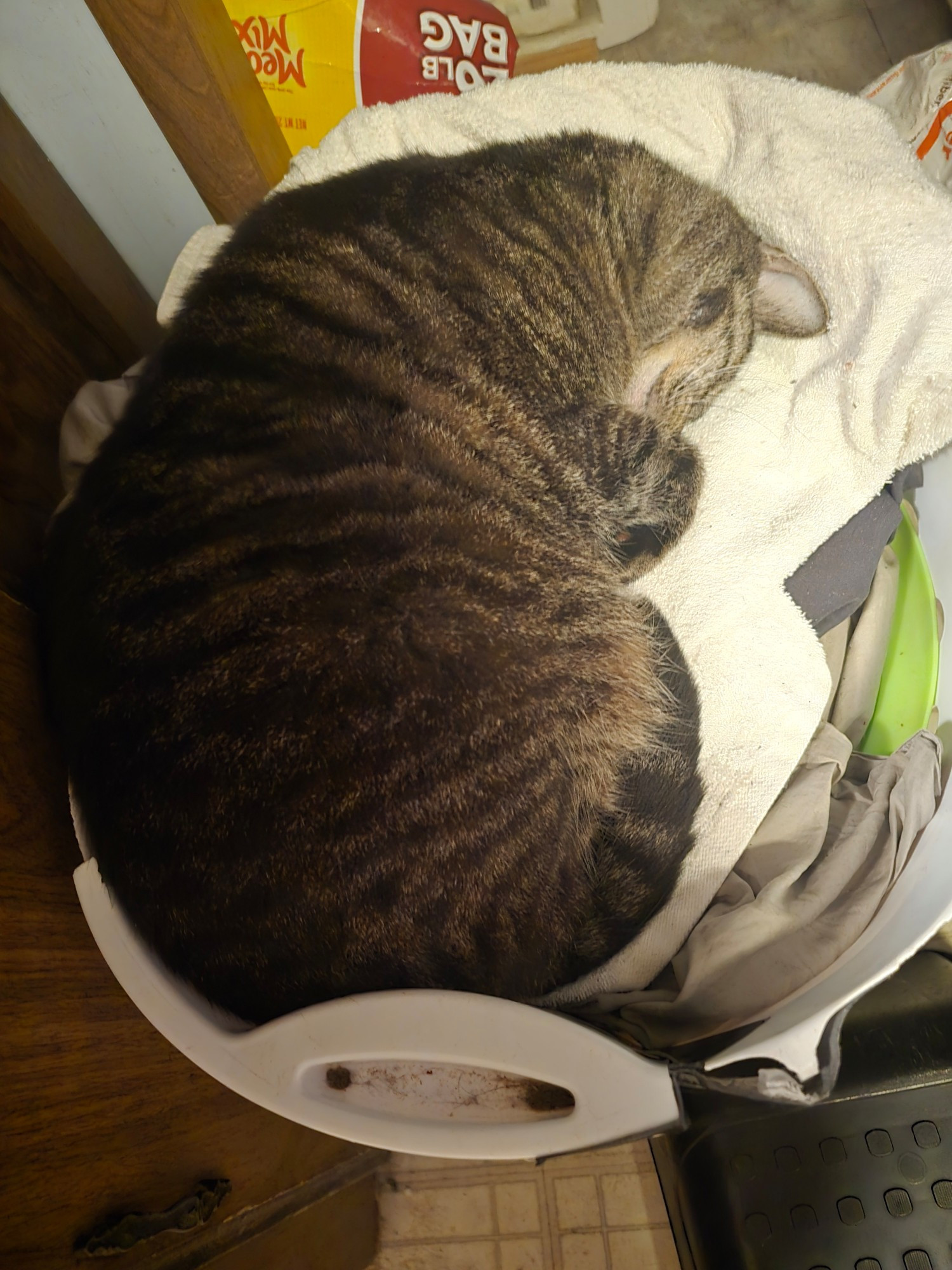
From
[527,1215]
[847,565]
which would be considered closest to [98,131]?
[847,565]

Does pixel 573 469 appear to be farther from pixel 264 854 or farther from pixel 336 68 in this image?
pixel 336 68

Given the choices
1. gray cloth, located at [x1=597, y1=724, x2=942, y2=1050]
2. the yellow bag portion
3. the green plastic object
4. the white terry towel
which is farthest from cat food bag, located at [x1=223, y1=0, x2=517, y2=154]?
gray cloth, located at [x1=597, y1=724, x2=942, y2=1050]

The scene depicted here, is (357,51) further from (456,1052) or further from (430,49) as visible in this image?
(456,1052)

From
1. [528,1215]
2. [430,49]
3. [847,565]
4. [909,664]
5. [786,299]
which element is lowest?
[528,1215]

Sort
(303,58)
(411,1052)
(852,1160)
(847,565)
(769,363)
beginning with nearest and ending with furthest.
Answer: (411,1052) < (852,1160) < (847,565) < (769,363) < (303,58)

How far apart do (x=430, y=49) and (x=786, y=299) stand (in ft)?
2.82

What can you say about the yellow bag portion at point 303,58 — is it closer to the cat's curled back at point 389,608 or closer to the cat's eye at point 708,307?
the cat's curled back at point 389,608

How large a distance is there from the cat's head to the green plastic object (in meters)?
0.40

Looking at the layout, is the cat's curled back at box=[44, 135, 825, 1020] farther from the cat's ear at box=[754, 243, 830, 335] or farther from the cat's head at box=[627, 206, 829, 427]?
the cat's ear at box=[754, 243, 830, 335]

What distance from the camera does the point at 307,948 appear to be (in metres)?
0.76

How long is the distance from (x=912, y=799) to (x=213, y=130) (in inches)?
58.3

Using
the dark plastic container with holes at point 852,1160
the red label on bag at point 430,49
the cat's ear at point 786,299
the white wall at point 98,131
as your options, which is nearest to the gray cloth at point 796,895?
the dark plastic container with holes at point 852,1160

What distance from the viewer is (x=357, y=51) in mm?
1337

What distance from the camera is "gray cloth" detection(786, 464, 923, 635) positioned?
1112mm
